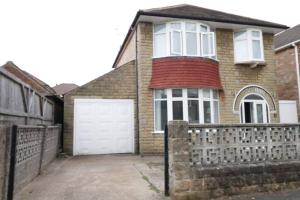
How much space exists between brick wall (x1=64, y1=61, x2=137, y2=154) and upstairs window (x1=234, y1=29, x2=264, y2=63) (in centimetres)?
532

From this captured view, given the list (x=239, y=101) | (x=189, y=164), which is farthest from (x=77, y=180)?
(x=239, y=101)

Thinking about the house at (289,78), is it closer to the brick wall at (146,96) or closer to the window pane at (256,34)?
the window pane at (256,34)

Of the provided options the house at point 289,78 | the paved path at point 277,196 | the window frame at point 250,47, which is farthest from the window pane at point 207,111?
the paved path at point 277,196

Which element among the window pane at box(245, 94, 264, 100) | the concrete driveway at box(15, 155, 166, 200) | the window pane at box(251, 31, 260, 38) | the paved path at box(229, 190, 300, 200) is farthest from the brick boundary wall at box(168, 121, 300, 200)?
the window pane at box(251, 31, 260, 38)

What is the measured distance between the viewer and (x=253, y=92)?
14367 mm

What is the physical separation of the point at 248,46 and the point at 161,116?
18.6ft

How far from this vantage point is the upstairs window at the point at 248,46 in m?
14.2

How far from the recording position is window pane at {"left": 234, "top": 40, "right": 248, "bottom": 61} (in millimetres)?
14273

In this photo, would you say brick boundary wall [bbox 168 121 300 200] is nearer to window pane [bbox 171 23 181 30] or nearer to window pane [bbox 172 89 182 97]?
window pane [bbox 172 89 182 97]

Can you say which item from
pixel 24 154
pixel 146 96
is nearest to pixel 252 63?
pixel 146 96

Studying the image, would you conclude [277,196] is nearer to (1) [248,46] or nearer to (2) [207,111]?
(2) [207,111]

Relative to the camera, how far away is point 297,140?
6.81 metres

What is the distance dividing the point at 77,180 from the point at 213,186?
3574 mm

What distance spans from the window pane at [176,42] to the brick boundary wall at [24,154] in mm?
6847
